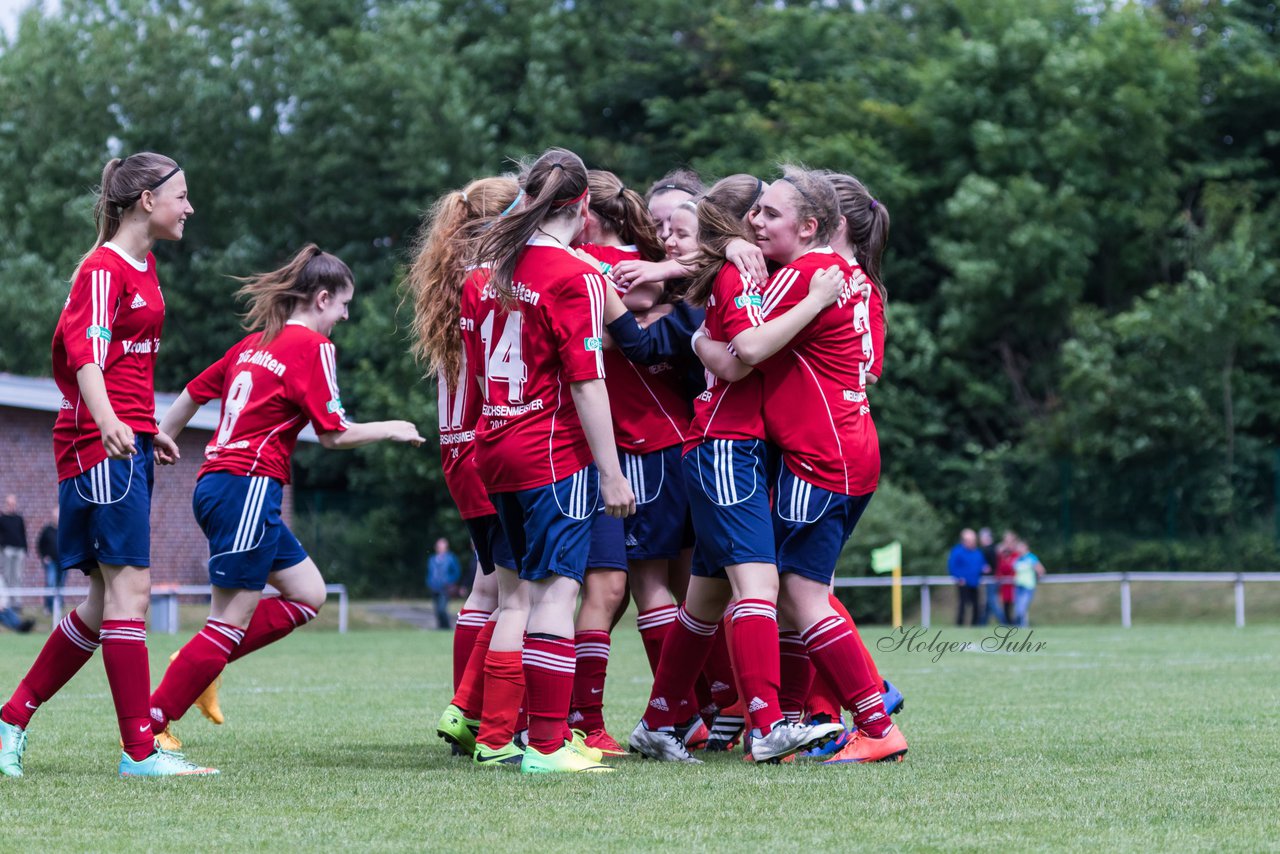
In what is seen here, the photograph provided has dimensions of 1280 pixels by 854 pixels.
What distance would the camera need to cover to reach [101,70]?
122 ft

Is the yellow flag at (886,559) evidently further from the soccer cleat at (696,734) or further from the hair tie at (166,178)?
the hair tie at (166,178)

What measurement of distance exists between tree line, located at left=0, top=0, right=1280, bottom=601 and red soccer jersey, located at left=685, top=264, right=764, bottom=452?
808 inches

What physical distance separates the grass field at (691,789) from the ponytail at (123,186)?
1.90m

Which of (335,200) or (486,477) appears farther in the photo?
(335,200)

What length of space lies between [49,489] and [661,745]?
937 inches

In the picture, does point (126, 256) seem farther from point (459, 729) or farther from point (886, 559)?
point (886, 559)

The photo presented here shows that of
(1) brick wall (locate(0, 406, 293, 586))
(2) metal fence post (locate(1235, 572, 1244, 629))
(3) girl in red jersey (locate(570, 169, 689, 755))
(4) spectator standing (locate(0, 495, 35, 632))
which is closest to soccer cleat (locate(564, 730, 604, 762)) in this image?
(3) girl in red jersey (locate(570, 169, 689, 755))

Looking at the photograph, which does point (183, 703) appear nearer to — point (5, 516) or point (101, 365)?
point (101, 365)

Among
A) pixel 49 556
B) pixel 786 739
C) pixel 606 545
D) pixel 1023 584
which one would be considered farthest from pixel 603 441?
pixel 49 556

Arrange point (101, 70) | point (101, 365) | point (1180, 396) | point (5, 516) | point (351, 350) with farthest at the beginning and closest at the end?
point (101, 70), point (351, 350), point (1180, 396), point (5, 516), point (101, 365)

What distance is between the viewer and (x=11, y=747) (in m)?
5.91

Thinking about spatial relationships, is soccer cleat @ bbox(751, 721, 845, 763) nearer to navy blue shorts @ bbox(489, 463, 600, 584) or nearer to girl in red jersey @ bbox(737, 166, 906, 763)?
girl in red jersey @ bbox(737, 166, 906, 763)

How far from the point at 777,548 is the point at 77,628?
8.18ft

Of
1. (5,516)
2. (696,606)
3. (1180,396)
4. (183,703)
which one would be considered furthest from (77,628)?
(1180,396)
